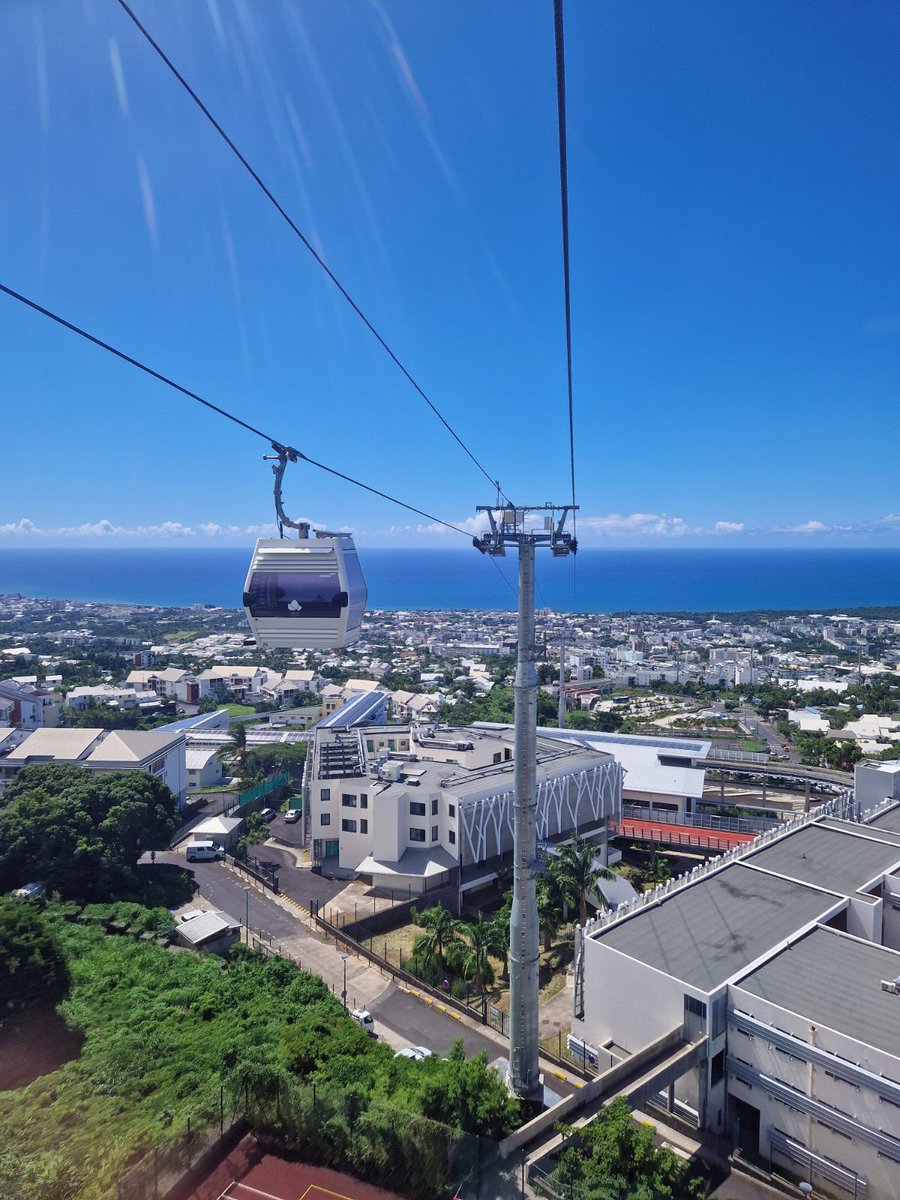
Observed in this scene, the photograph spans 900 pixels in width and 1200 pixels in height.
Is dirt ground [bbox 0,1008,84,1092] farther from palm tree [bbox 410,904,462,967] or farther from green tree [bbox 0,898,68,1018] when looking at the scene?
palm tree [bbox 410,904,462,967]

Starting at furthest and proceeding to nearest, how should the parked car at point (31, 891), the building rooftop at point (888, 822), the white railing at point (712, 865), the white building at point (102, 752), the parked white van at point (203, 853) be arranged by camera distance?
the white building at point (102, 752)
the parked white van at point (203, 853)
the building rooftop at point (888, 822)
the parked car at point (31, 891)
the white railing at point (712, 865)

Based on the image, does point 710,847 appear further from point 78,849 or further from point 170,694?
point 170,694

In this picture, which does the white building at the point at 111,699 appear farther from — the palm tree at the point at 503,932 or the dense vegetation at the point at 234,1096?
the dense vegetation at the point at 234,1096

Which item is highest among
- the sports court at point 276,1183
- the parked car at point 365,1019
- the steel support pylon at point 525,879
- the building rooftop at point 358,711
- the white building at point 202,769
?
the steel support pylon at point 525,879

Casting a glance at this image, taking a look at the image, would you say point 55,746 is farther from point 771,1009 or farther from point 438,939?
point 771,1009

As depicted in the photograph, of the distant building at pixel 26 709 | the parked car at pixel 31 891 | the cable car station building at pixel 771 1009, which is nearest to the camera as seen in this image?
the cable car station building at pixel 771 1009

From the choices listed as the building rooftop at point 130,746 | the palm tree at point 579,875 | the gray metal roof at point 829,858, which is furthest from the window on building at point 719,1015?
the building rooftop at point 130,746

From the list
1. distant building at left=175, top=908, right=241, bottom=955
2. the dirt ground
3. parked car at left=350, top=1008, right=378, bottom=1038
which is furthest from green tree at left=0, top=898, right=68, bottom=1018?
parked car at left=350, top=1008, right=378, bottom=1038
